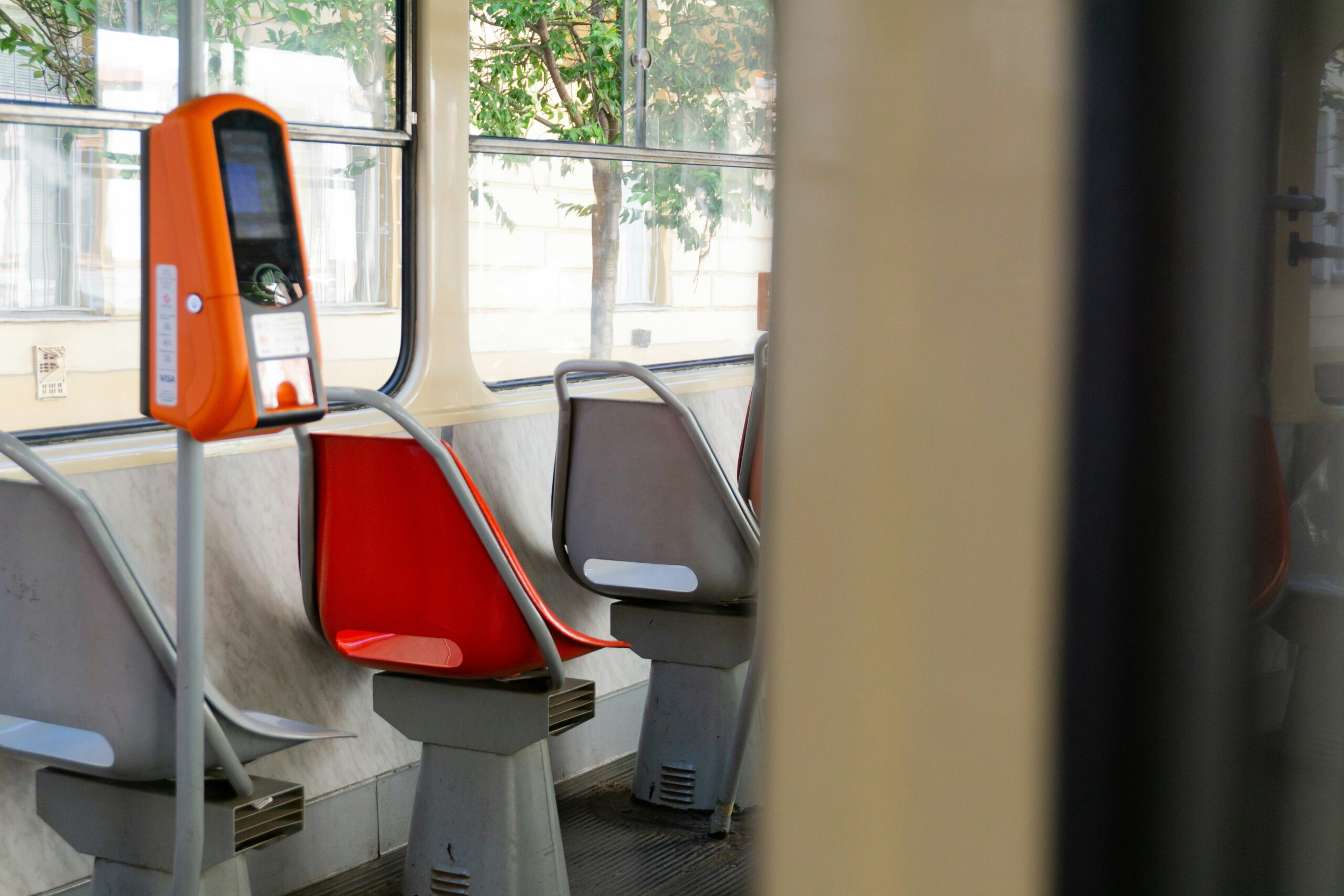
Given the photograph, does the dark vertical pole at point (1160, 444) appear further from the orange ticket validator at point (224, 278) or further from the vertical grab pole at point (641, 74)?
Result: the vertical grab pole at point (641, 74)

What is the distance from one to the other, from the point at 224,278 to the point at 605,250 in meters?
2.48

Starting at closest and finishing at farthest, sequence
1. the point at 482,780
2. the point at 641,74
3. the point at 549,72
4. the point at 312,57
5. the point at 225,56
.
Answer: the point at 482,780 < the point at 225,56 < the point at 312,57 < the point at 549,72 < the point at 641,74

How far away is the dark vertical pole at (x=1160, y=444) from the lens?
34 cm

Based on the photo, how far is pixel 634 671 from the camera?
4109 millimetres

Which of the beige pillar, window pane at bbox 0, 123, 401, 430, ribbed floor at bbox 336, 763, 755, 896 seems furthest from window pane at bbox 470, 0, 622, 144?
the beige pillar

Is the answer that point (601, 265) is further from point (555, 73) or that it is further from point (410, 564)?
point (410, 564)

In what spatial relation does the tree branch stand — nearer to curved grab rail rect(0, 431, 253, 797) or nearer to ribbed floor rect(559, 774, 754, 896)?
ribbed floor rect(559, 774, 754, 896)

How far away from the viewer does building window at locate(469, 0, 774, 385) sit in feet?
12.1

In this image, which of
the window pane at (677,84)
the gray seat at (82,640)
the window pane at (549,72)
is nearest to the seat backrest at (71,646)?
the gray seat at (82,640)

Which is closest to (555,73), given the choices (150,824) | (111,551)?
(111,551)

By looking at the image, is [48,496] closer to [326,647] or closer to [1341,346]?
[326,647]

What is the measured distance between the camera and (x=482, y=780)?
110 inches

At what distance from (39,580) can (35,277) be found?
81 cm

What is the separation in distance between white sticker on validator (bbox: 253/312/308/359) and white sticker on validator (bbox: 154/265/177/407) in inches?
4.8
